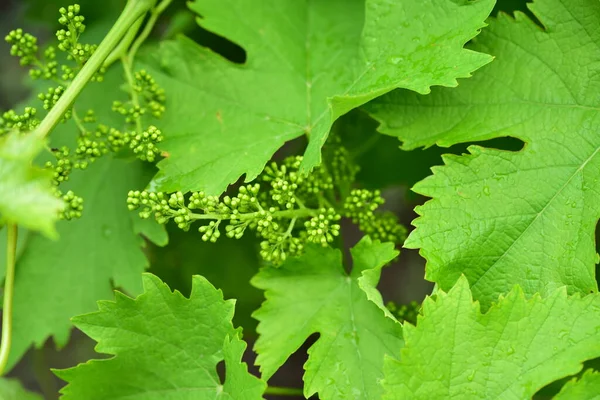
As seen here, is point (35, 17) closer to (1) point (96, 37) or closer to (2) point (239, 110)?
(1) point (96, 37)

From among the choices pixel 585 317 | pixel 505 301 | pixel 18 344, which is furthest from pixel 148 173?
pixel 585 317

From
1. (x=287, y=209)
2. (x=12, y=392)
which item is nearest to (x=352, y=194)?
(x=287, y=209)

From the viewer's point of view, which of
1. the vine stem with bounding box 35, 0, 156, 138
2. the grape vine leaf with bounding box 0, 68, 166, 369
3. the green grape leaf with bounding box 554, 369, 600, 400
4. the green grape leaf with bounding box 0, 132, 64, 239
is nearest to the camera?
the green grape leaf with bounding box 0, 132, 64, 239

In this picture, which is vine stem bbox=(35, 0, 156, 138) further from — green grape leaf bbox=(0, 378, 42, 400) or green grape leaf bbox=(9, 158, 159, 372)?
green grape leaf bbox=(0, 378, 42, 400)

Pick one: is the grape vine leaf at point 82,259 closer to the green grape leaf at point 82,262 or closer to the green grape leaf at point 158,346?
the green grape leaf at point 82,262

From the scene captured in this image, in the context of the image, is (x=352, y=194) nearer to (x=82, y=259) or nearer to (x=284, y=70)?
(x=284, y=70)

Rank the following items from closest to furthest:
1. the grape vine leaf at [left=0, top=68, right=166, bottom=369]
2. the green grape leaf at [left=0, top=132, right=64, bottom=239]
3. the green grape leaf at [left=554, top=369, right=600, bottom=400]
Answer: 1. the green grape leaf at [left=0, top=132, right=64, bottom=239]
2. the green grape leaf at [left=554, top=369, right=600, bottom=400]
3. the grape vine leaf at [left=0, top=68, right=166, bottom=369]

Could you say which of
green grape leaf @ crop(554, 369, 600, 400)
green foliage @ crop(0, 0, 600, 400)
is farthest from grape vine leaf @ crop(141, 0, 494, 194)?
green grape leaf @ crop(554, 369, 600, 400)
